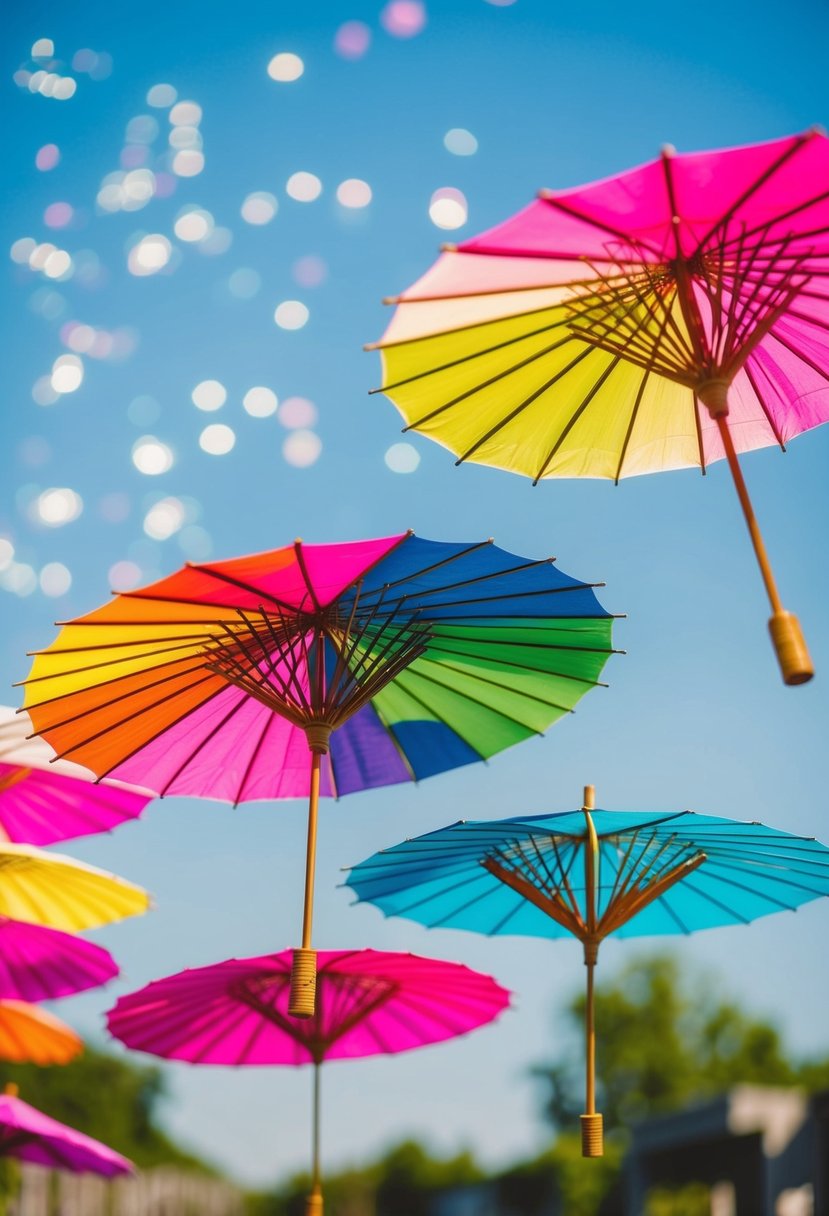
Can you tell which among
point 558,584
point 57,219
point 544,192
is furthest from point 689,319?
point 57,219

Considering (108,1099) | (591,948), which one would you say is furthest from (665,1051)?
(591,948)

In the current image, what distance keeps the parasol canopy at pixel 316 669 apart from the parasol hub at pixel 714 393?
1.76m

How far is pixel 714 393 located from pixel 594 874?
4050mm

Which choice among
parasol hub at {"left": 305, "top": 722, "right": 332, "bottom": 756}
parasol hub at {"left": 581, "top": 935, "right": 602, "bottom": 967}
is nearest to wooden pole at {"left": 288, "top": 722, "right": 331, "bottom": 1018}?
parasol hub at {"left": 305, "top": 722, "right": 332, "bottom": 756}

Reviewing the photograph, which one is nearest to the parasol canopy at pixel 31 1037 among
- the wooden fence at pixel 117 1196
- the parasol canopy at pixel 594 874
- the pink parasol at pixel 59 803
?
the pink parasol at pixel 59 803

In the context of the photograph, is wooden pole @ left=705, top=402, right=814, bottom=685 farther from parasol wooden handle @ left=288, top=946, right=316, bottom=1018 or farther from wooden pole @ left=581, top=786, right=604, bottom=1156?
wooden pole @ left=581, top=786, right=604, bottom=1156

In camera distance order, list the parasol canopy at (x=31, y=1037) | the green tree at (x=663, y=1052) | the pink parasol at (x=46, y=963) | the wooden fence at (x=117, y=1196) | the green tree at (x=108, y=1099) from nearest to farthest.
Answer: the pink parasol at (x=46, y=963)
the parasol canopy at (x=31, y=1037)
the wooden fence at (x=117, y=1196)
the green tree at (x=108, y=1099)
the green tree at (x=663, y=1052)

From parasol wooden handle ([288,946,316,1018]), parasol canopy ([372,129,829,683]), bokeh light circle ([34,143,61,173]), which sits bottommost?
parasol wooden handle ([288,946,316,1018])

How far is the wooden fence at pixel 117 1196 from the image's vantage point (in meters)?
24.0

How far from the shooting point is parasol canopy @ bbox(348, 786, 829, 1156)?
25.6ft

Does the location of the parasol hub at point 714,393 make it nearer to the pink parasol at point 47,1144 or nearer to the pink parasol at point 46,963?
the pink parasol at point 46,963

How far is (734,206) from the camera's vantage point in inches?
208

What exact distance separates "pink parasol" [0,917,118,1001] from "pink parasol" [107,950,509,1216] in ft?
3.41

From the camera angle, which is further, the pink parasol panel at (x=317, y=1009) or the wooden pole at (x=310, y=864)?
the pink parasol panel at (x=317, y=1009)
